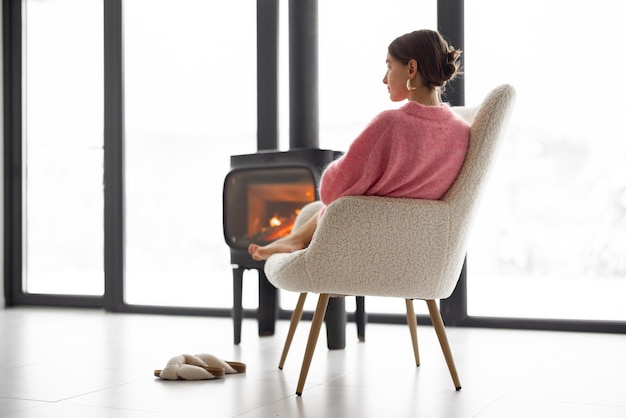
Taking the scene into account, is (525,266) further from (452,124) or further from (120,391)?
(120,391)

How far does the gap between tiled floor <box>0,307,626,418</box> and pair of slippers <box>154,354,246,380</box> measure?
0.13 ft

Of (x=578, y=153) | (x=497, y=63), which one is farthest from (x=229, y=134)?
(x=578, y=153)

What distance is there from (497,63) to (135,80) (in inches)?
84.2

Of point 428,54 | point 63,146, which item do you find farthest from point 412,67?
point 63,146

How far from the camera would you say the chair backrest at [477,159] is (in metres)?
2.34

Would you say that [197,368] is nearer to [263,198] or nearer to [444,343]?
[444,343]

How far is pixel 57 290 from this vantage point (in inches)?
205

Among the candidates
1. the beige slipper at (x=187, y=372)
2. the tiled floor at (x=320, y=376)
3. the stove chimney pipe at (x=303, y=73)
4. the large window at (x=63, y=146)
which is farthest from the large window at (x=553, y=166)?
the large window at (x=63, y=146)

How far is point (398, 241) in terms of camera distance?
7.45 feet

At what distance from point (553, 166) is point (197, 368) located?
212cm

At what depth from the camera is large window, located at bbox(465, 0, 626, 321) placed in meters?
3.81

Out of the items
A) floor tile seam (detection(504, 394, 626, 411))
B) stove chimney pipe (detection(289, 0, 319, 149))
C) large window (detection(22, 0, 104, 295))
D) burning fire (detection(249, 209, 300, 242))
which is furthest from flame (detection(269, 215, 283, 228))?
large window (detection(22, 0, 104, 295))

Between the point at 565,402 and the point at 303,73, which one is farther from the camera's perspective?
the point at 303,73

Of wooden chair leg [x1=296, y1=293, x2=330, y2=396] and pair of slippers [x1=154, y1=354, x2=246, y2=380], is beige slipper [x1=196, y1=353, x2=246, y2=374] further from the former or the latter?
wooden chair leg [x1=296, y1=293, x2=330, y2=396]
